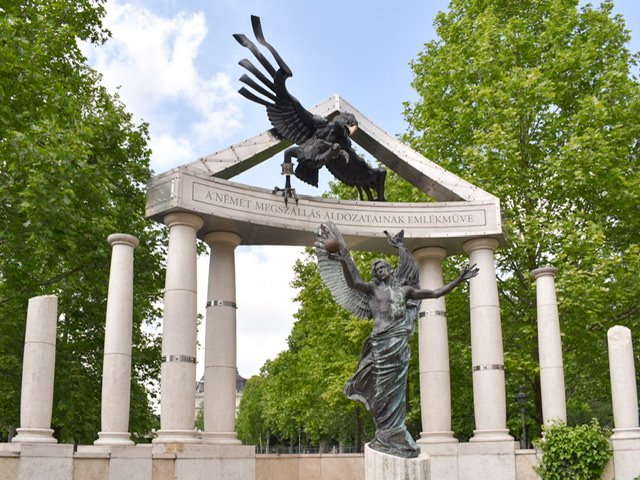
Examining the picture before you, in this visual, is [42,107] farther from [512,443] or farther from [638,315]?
[638,315]

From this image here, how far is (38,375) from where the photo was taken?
12195 mm

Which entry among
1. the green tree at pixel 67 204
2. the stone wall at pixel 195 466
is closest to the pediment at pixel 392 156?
the green tree at pixel 67 204

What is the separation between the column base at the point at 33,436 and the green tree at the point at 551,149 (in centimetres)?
1253

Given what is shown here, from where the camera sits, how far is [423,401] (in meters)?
17.2

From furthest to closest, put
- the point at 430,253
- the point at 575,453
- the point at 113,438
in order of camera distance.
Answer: the point at 430,253 → the point at 575,453 → the point at 113,438

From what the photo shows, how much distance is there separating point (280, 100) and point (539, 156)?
9808 millimetres

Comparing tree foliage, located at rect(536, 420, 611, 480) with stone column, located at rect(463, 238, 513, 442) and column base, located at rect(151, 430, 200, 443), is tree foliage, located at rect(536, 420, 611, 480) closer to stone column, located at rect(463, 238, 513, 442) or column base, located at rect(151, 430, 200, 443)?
stone column, located at rect(463, 238, 513, 442)

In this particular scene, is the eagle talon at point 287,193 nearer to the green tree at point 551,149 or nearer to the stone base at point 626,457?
the green tree at point 551,149

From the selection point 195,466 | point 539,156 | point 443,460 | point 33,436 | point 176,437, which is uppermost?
point 539,156

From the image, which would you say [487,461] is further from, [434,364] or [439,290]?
[439,290]

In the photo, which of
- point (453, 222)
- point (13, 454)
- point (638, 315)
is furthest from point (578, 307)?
point (13, 454)

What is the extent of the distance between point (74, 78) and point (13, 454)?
43.5 feet

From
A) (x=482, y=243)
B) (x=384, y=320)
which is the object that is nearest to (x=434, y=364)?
(x=482, y=243)

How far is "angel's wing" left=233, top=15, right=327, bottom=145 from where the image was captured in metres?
16.0
